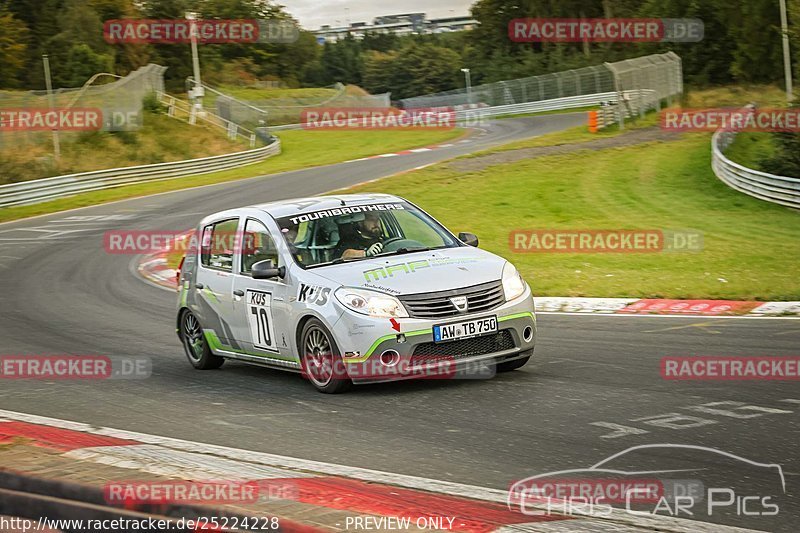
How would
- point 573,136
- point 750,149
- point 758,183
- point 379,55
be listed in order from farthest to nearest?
point 379,55 → point 573,136 → point 750,149 → point 758,183

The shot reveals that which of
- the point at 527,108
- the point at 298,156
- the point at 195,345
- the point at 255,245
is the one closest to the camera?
the point at 255,245

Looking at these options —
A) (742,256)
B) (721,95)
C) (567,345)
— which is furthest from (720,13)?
(567,345)

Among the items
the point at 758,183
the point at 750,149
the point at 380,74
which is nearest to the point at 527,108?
the point at 750,149

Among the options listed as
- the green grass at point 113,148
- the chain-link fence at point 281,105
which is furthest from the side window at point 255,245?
the chain-link fence at point 281,105

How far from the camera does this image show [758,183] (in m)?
27.0

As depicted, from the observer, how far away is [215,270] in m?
10.2

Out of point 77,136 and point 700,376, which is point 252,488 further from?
point 77,136

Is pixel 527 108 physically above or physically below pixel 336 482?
below

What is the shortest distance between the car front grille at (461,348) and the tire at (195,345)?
296 centimetres

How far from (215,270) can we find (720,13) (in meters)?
67.2

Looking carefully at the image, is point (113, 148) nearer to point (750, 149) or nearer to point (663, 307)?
point (750, 149)

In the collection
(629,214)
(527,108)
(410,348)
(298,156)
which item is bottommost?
(527,108)

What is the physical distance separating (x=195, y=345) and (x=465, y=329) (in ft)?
11.4

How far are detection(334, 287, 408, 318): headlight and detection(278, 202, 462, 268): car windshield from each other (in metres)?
0.78
